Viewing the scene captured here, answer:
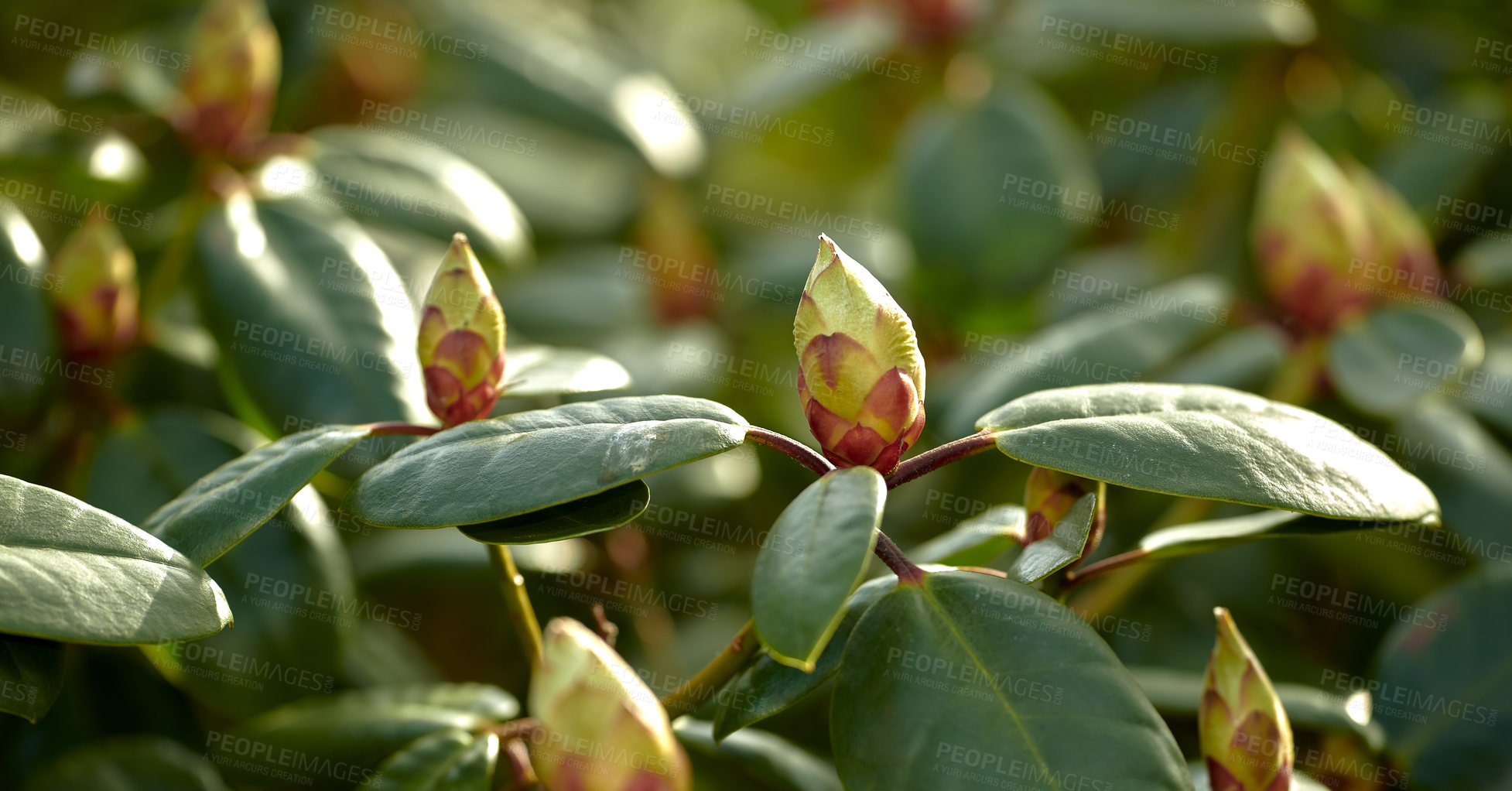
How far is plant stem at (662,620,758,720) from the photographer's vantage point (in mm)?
693

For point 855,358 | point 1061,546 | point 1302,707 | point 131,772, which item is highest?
point 855,358

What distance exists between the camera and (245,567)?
0.97m

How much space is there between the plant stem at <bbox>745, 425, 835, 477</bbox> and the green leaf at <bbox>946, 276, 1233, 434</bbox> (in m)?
0.39

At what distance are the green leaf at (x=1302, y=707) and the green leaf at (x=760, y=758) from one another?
0.85ft

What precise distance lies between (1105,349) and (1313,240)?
9.6 inches

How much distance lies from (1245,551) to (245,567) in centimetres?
110

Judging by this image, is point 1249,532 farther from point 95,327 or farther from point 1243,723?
point 95,327

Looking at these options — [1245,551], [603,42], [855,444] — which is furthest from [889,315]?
[603,42]

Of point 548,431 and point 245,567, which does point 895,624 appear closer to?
point 548,431

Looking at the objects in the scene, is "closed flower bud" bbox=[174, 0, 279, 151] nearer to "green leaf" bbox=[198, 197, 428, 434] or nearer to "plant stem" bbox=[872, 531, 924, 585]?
"green leaf" bbox=[198, 197, 428, 434]

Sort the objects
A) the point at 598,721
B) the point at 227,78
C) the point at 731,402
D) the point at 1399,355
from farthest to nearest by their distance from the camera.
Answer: the point at 731,402 → the point at 227,78 → the point at 1399,355 → the point at 598,721

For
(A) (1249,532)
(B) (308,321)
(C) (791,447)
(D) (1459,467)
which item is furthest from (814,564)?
(D) (1459,467)

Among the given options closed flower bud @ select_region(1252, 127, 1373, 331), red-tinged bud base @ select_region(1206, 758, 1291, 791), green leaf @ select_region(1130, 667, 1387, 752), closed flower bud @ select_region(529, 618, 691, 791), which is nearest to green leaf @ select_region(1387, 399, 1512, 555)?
closed flower bud @ select_region(1252, 127, 1373, 331)

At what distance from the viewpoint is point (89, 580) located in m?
0.58
